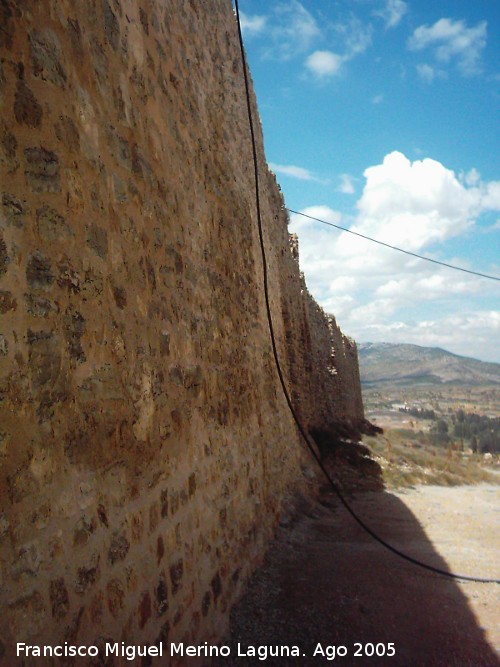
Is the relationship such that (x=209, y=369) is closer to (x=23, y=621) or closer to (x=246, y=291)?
(x=246, y=291)

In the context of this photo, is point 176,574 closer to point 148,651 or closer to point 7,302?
point 148,651

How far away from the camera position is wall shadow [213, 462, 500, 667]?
11.5 ft

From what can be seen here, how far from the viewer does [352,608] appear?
4.10m

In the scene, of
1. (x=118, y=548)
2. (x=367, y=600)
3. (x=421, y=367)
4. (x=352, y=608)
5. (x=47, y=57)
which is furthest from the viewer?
A: (x=421, y=367)

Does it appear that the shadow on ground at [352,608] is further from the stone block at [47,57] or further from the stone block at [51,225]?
the stone block at [47,57]

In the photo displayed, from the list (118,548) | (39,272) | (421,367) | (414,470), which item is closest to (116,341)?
(39,272)

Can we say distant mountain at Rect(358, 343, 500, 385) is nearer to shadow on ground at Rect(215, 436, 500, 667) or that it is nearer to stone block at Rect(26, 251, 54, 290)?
shadow on ground at Rect(215, 436, 500, 667)

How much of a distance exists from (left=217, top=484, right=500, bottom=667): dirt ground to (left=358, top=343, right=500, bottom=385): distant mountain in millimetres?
121666

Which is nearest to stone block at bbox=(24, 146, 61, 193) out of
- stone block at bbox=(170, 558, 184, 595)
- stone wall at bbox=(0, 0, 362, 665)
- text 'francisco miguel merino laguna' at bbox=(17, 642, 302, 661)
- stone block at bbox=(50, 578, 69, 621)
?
stone wall at bbox=(0, 0, 362, 665)

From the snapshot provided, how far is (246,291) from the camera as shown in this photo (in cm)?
569

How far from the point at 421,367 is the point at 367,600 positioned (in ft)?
493

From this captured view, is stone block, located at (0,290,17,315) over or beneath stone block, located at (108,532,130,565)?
over

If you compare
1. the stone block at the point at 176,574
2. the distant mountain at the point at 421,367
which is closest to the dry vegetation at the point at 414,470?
the stone block at the point at 176,574

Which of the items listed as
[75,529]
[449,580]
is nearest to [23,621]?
[75,529]
